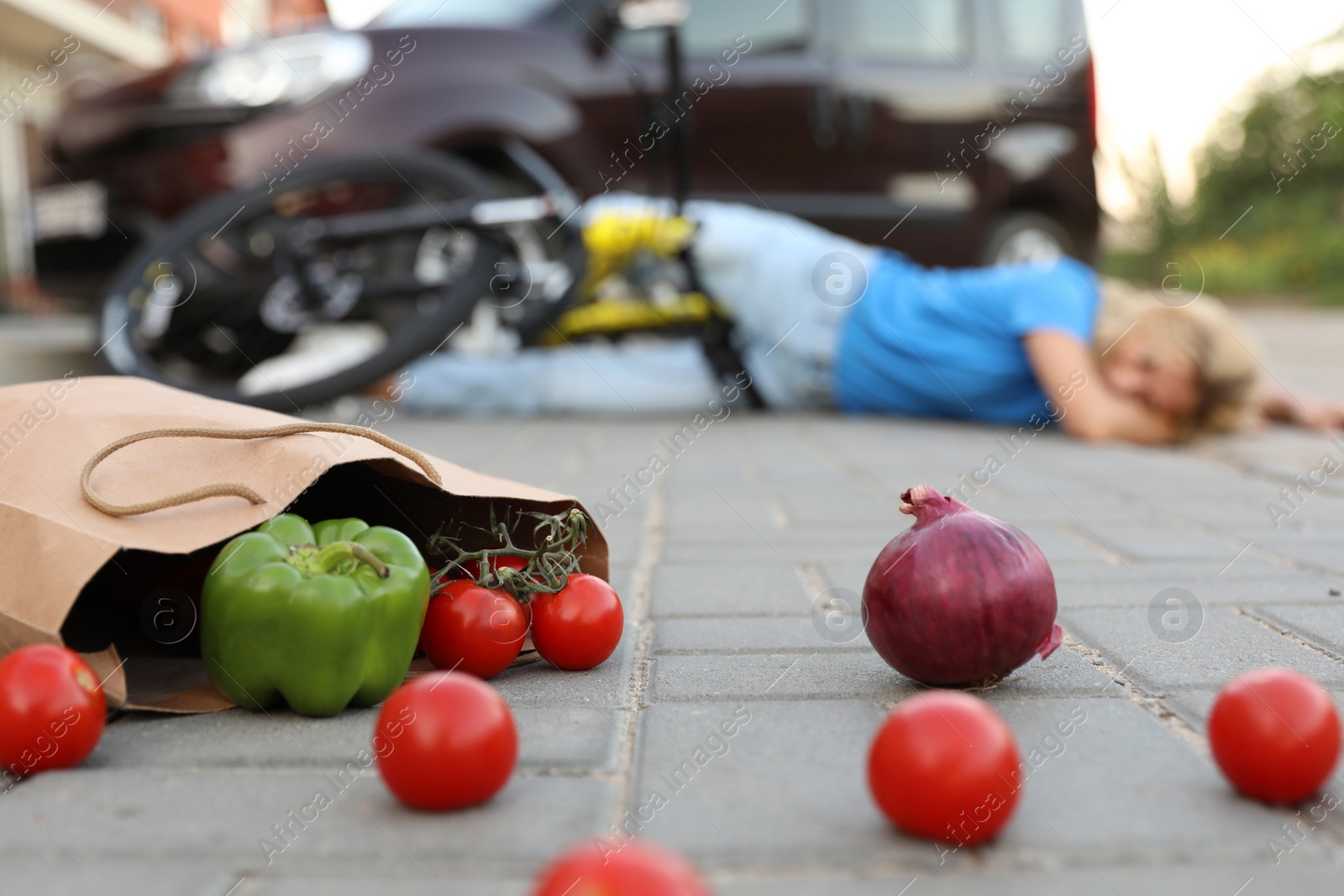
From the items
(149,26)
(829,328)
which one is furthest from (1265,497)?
(149,26)

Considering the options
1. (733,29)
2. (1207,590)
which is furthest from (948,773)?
(733,29)

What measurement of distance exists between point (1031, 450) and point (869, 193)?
2.11 metres

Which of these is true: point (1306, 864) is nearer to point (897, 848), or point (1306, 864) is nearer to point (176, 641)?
point (897, 848)

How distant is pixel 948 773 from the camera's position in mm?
1195

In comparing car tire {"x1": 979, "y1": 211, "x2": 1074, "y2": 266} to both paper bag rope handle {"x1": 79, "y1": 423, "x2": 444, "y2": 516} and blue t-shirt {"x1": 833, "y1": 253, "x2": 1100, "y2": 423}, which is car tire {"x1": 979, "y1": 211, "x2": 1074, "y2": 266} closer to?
blue t-shirt {"x1": 833, "y1": 253, "x2": 1100, "y2": 423}

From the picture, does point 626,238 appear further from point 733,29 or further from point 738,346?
point 733,29

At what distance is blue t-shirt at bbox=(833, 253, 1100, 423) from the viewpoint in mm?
5152

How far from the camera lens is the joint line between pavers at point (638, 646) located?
1.43m

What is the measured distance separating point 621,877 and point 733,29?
565cm

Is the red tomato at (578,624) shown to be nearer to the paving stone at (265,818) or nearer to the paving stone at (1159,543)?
the paving stone at (265,818)

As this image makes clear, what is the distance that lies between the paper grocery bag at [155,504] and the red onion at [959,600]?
57 centimetres

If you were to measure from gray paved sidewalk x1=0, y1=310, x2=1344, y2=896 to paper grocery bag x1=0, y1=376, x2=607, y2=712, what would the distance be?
20 cm

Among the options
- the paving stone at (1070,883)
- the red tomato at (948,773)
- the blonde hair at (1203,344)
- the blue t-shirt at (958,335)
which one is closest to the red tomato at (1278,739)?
the paving stone at (1070,883)

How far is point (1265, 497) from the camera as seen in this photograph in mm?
3771
